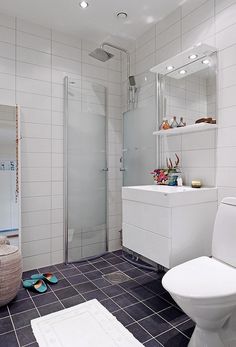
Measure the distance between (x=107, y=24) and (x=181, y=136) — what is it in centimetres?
146

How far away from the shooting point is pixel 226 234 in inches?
63.3

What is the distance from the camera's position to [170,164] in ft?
7.97

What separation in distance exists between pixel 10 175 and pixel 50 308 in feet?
4.26

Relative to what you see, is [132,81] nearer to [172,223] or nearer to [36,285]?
[172,223]

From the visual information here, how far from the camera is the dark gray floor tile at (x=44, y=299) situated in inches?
74.6

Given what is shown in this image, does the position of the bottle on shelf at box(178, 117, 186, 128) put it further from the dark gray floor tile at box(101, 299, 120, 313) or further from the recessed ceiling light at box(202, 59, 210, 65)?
the dark gray floor tile at box(101, 299, 120, 313)

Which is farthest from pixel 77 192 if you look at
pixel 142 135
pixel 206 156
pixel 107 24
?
pixel 107 24

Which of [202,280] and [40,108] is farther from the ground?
[40,108]

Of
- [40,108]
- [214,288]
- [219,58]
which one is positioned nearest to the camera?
[214,288]

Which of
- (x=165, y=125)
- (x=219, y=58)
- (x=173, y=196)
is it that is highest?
(x=219, y=58)

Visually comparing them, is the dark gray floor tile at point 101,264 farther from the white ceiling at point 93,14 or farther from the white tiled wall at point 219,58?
the white ceiling at point 93,14

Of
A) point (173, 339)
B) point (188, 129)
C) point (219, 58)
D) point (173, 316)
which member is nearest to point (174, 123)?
point (188, 129)

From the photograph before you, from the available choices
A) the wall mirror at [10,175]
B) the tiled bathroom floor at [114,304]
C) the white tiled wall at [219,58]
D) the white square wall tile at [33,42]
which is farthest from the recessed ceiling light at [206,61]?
the tiled bathroom floor at [114,304]

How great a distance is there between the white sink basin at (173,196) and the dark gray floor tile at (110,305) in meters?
0.84
